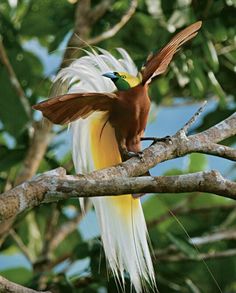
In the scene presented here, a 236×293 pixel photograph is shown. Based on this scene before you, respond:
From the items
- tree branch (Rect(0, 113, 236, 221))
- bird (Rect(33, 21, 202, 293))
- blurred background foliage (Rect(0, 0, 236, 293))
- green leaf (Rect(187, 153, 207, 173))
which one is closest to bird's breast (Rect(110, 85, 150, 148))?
bird (Rect(33, 21, 202, 293))

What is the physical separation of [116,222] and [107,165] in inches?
5.4

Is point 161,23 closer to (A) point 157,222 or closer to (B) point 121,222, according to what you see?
(A) point 157,222

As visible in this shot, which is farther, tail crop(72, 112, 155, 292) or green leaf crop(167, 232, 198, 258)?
green leaf crop(167, 232, 198, 258)

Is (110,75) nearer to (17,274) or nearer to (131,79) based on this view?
(131,79)

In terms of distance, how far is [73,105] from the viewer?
160 cm

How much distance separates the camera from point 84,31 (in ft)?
8.38

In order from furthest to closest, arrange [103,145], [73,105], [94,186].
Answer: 1. [103,145]
2. [73,105]
3. [94,186]

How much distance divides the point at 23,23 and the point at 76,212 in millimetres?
715

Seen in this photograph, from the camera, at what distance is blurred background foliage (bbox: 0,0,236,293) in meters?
2.61

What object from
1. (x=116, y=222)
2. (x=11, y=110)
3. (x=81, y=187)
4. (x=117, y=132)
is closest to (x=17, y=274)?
(x=11, y=110)

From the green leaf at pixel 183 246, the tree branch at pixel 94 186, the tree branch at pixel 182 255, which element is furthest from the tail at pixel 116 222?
the tree branch at pixel 182 255

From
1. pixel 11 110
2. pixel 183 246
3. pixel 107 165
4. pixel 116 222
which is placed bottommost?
pixel 183 246

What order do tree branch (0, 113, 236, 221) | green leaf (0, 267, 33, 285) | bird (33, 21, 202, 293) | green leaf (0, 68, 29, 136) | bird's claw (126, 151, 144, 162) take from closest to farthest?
tree branch (0, 113, 236, 221) < bird's claw (126, 151, 144, 162) < bird (33, 21, 202, 293) < green leaf (0, 68, 29, 136) < green leaf (0, 267, 33, 285)

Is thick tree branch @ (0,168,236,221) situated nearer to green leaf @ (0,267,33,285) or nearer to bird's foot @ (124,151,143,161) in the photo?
bird's foot @ (124,151,143,161)
